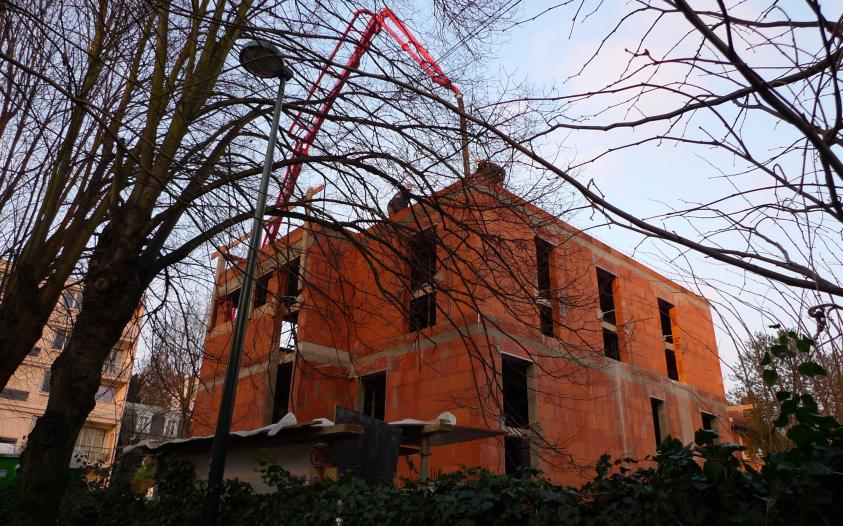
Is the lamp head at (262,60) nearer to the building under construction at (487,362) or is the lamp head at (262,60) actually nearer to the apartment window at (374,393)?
the building under construction at (487,362)

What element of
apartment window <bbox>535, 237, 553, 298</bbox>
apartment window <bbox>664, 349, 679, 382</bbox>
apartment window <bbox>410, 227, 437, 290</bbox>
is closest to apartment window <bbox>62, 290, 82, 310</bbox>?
apartment window <bbox>410, 227, 437, 290</bbox>

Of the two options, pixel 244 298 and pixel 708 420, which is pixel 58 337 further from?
pixel 708 420

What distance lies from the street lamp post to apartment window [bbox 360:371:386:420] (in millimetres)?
12012

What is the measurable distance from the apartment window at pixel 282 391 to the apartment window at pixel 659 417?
40.4 feet

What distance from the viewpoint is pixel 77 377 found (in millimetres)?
5926

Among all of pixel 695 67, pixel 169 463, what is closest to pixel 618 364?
pixel 169 463

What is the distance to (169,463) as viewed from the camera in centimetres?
828

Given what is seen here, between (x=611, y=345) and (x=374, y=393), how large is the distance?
335 inches

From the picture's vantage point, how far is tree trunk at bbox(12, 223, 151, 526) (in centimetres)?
559

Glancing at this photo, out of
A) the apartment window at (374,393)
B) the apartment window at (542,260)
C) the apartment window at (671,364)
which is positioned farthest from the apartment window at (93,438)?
the apartment window at (542,260)

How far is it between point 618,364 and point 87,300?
1566cm

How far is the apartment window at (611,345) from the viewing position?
743 inches

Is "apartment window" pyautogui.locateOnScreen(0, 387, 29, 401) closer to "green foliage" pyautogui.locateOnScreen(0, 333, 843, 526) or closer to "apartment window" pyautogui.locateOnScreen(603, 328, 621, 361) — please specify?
"apartment window" pyautogui.locateOnScreen(603, 328, 621, 361)

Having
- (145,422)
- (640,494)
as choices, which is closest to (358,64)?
(640,494)
